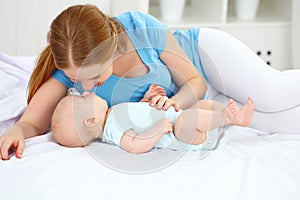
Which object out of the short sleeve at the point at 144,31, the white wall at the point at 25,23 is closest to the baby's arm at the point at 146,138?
the short sleeve at the point at 144,31

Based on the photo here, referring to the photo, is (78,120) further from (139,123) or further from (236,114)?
(236,114)

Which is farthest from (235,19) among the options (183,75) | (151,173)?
(151,173)

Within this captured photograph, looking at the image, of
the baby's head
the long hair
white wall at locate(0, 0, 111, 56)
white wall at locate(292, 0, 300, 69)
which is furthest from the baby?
white wall at locate(292, 0, 300, 69)

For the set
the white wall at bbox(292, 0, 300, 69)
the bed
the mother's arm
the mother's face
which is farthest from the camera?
the white wall at bbox(292, 0, 300, 69)

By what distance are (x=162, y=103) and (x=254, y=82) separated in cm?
34

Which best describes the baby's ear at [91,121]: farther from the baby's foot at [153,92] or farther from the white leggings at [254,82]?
the white leggings at [254,82]

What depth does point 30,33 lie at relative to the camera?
7.59 feet

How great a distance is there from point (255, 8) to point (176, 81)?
59.0 inches

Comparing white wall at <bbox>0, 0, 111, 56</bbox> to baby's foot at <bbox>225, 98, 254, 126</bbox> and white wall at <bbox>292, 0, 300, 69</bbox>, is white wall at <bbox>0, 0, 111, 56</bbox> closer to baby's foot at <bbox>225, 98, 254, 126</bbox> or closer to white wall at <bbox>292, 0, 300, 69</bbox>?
white wall at <bbox>292, 0, 300, 69</bbox>

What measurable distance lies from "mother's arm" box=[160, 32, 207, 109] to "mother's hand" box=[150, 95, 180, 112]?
4 centimetres

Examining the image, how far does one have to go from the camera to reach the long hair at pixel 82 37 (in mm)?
1207

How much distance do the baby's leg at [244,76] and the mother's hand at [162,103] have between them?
291mm

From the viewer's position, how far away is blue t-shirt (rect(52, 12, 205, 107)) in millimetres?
1386

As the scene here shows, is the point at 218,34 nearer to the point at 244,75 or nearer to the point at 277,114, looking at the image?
the point at 244,75
